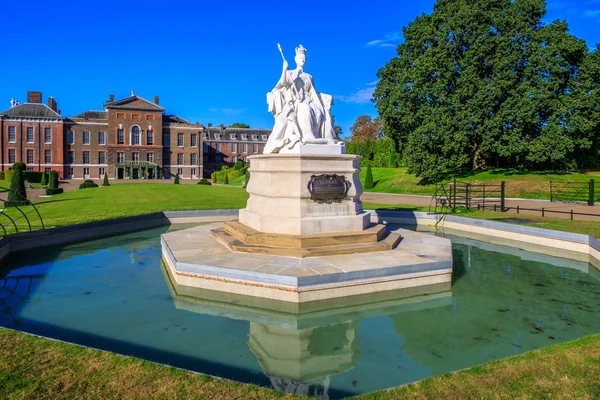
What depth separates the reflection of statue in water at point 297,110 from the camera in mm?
9984

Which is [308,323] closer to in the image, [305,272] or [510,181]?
[305,272]

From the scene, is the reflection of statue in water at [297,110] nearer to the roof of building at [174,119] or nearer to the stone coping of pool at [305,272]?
the stone coping of pool at [305,272]

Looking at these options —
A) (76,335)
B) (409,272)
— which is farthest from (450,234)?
(76,335)

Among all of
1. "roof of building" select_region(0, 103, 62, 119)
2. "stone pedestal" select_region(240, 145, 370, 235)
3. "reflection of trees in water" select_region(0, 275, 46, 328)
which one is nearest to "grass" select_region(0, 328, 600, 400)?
"reflection of trees in water" select_region(0, 275, 46, 328)

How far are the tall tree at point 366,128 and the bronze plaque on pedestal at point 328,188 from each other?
6611 cm

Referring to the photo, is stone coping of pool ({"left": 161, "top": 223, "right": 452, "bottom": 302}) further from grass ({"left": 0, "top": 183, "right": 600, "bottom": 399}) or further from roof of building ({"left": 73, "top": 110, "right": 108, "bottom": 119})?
roof of building ({"left": 73, "top": 110, "right": 108, "bottom": 119})

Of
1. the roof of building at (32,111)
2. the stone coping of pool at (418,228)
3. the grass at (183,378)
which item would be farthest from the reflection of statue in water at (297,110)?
the roof of building at (32,111)

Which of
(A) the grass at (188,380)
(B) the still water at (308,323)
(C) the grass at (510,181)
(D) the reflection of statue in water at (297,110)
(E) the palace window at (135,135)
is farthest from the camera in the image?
(E) the palace window at (135,135)

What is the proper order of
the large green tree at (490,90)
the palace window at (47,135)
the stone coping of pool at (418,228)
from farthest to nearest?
the palace window at (47,135), the large green tree at (490,90), the stone coping of pool at (418,228)

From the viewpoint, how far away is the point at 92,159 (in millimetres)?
68312

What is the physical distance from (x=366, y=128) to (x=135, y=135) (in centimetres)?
4322

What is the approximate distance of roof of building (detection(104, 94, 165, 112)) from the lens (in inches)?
2656

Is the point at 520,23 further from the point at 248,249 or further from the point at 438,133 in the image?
the point at 248,249

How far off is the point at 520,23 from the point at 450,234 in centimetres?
2630
